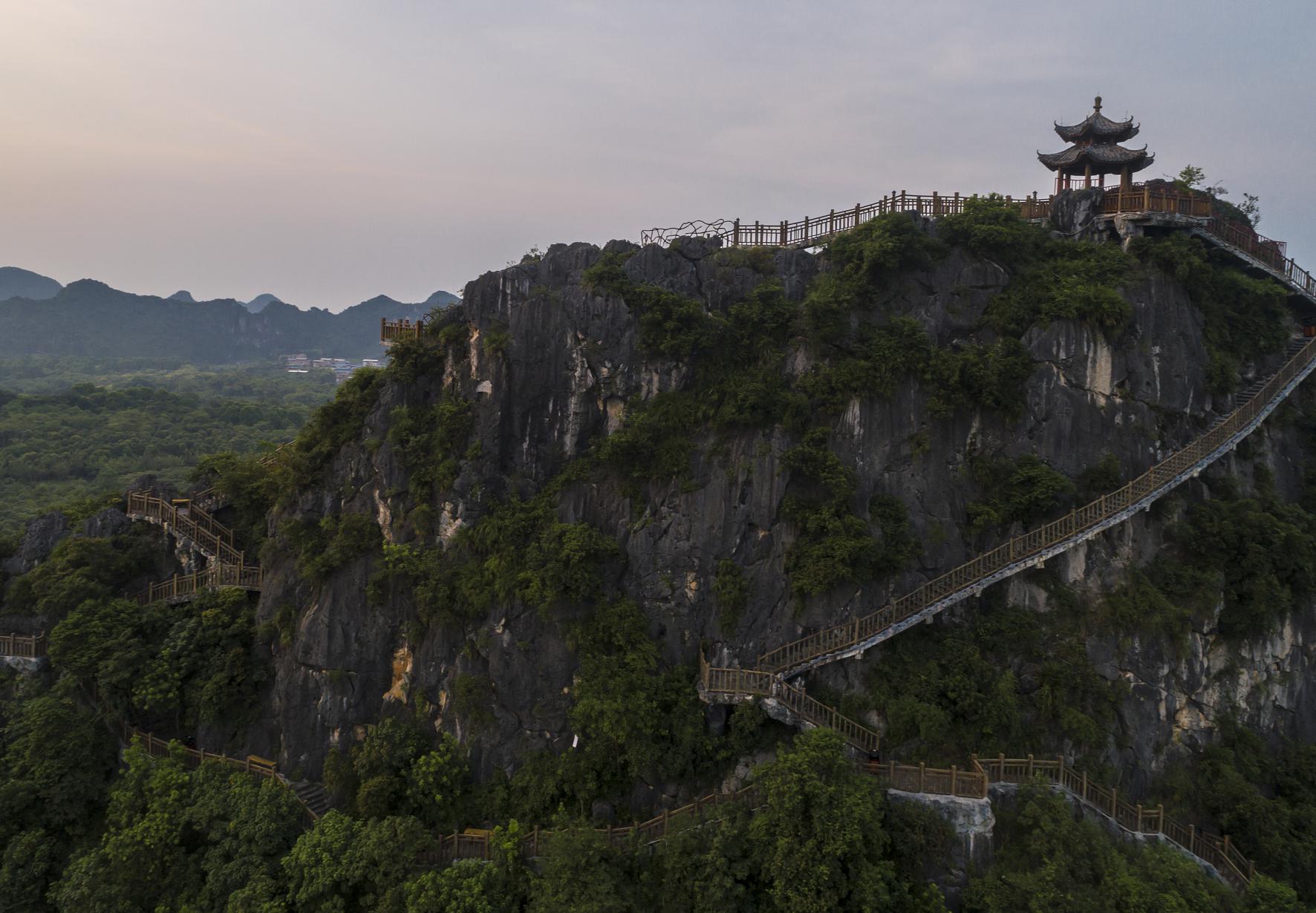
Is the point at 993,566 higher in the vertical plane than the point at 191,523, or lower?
lower

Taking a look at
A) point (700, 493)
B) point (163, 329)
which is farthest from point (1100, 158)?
point (163, 329)

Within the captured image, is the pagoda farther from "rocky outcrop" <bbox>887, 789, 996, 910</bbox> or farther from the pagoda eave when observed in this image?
"rocky outcrop" <bbox>887, 789, 996, 910</bbox>

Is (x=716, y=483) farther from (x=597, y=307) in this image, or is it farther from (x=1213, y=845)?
(x=1213, y=845)

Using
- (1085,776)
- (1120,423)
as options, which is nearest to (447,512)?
(1085,776)

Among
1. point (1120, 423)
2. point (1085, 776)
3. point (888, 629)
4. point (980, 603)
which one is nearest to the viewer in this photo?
point (1085, 776)

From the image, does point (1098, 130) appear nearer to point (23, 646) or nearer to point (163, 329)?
point (23, 646)

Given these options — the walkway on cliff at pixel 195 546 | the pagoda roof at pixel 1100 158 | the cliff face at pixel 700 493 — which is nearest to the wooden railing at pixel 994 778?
the cliff face at pixel 700 493

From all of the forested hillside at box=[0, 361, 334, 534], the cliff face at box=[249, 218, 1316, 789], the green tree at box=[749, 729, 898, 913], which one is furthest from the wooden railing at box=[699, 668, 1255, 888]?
the forested hillside at box=[0, 361, 334, 534]
